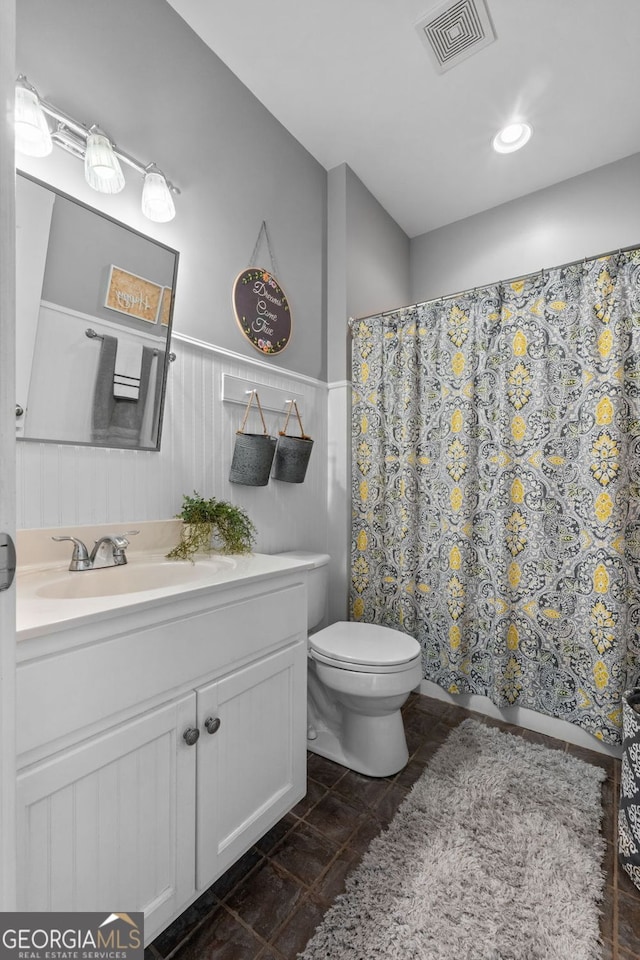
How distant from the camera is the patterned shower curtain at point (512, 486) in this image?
1.63m

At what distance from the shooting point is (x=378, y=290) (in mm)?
2486

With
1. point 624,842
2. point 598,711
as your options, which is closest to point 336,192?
point 598,711

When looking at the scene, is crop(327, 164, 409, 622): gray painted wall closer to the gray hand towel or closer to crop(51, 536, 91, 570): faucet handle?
the gray hand towel

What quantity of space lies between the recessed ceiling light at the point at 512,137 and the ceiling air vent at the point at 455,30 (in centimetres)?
45

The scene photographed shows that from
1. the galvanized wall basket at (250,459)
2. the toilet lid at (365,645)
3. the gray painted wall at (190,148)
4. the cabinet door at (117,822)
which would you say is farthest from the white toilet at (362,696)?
the gray painted wall at (190,148)

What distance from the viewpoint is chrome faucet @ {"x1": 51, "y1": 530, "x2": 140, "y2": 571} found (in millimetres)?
1146

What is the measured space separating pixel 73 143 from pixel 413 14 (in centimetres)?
130

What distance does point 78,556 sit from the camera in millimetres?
1147

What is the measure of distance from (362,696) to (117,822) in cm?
85

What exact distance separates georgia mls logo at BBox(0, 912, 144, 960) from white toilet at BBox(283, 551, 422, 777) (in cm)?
82

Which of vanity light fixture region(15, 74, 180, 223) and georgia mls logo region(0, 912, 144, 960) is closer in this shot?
georgia mls logo region(0, 912, 144, 960)

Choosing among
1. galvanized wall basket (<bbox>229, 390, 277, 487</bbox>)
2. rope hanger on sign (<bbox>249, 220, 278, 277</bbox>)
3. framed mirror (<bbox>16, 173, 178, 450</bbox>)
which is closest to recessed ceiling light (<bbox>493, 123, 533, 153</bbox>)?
rope hanger on sign (<bbox>249, 220, 278, 277</bbox>)

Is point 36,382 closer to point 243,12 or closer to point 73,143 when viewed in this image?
point 73,143

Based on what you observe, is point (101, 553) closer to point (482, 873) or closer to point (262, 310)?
point (262, 310)
